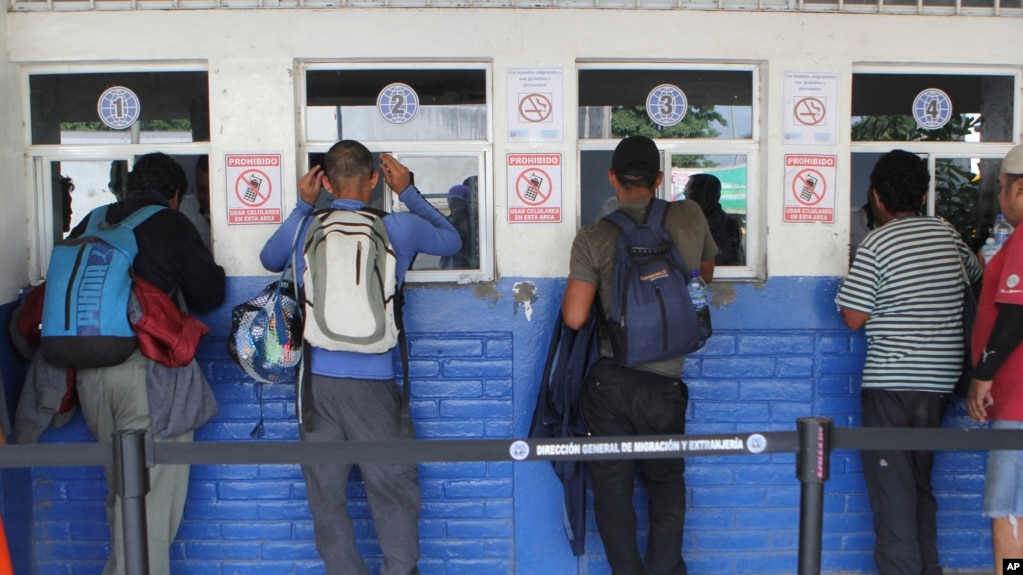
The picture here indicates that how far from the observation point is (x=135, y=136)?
418cm

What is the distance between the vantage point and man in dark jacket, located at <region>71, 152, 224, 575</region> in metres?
3.70

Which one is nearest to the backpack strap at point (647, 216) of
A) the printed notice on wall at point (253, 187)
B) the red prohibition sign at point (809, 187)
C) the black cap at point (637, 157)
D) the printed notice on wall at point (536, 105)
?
the black cap at point (637, 157)

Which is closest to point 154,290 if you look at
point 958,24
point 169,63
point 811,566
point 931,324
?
point 169,63

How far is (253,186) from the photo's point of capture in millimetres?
4043

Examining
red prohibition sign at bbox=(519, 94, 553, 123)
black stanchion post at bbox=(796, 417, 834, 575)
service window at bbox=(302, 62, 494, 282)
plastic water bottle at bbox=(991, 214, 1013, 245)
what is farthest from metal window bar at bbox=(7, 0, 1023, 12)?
black stanchion post at bbox=(796, 417, 834, 575)

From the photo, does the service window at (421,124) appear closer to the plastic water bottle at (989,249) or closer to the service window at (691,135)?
the service window at (691,135)

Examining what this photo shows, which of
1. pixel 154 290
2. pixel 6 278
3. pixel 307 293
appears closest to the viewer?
pixel 307 293

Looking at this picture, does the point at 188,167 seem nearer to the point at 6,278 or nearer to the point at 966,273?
the point at 6,278

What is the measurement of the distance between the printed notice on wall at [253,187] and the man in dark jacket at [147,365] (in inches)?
10.0

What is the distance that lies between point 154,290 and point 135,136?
0.90 metres

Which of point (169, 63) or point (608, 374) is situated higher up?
point (169, 63)

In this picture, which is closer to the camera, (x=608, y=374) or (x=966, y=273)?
(x=608, y=374)

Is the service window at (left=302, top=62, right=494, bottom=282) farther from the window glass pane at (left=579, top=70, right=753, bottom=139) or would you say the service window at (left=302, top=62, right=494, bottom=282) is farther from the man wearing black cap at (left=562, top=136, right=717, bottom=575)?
the man wearing black cap at (left=562, top=136, right=717, bottom=575)

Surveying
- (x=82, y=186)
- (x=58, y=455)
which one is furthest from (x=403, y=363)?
(x=82, y=186)
